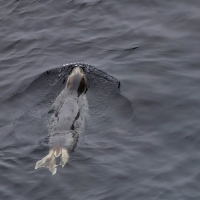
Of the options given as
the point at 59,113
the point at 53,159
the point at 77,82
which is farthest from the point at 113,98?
the point at 53,159

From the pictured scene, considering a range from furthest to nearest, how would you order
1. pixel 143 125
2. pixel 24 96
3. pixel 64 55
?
pixel 64 55 < pixel 24 96 < pixel 143 125

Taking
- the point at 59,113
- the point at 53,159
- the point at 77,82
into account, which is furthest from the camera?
the point at 77,82

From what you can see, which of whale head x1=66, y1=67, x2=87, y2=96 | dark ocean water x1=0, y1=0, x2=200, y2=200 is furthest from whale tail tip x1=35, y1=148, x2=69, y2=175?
whale head x1=66, y1=67, x2=87, y2=96

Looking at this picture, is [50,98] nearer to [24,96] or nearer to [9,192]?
[24,96]

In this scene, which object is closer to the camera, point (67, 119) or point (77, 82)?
point (67, 119)

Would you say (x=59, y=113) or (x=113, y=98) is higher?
(x=59, y=113)

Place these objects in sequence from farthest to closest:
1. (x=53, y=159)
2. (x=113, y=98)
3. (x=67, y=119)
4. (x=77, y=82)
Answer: (x=77, y=82), (x=113, y=98), (x=67, y=119), (x=53, y=159)

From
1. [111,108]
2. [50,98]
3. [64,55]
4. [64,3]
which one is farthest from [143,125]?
[64,3]

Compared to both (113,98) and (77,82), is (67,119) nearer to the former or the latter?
(113,98)
